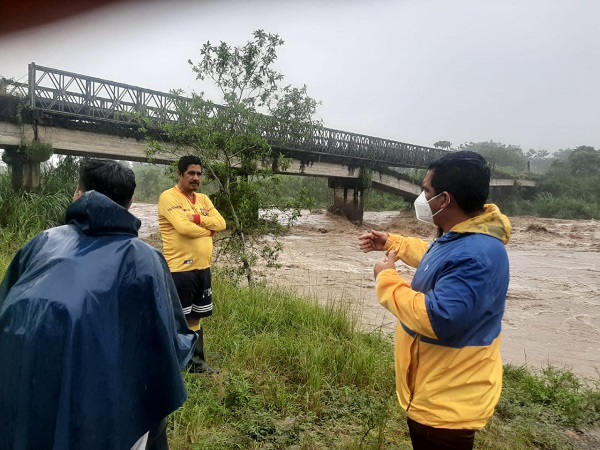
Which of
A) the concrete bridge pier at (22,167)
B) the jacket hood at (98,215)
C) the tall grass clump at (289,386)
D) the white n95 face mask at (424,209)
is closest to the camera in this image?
the jacket hood at (98,215)

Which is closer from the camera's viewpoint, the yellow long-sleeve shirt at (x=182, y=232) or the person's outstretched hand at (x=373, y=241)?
the person's outstretched hand at (x=373, y=241)

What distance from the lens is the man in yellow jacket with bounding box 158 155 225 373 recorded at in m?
3.45

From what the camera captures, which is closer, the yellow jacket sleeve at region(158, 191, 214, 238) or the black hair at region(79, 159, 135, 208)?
the black hair at region(79, 159, 135, 208)

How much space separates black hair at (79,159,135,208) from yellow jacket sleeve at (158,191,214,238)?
1.86m

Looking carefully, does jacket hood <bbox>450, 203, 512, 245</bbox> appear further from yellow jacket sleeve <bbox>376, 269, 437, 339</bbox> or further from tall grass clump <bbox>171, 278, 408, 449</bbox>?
tall grass clump <bbox>171, 278, 408, 449</bbox>

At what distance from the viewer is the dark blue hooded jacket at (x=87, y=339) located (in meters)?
1.19

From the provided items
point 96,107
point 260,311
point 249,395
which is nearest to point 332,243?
point 96,107

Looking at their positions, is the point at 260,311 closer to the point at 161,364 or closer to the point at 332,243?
the point at 161,364

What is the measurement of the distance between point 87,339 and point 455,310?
113cm

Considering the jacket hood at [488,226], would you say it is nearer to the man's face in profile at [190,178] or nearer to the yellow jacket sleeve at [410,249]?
the yellow jacket sleeve at [410,249]

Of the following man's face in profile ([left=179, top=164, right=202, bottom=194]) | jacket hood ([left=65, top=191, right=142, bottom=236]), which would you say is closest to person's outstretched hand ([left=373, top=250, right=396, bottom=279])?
jacket hood ([left=65, top=191, right=142, bottom=236])

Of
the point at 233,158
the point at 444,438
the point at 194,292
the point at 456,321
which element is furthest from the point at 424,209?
the point at 233,158

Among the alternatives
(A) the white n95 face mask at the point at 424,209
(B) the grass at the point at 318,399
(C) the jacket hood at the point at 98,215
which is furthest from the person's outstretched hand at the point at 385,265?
(B) the grass at the point at 318,399

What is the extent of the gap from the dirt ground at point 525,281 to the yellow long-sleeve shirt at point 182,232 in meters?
2.53
